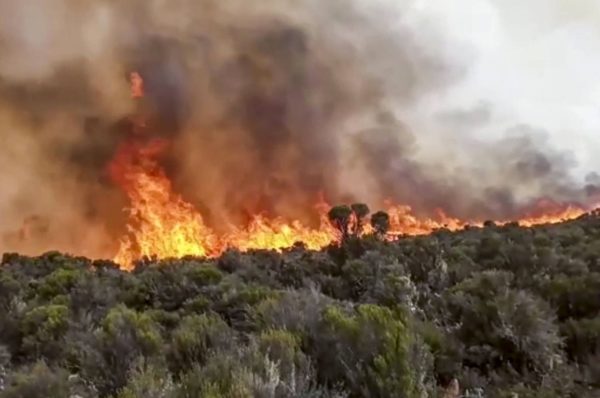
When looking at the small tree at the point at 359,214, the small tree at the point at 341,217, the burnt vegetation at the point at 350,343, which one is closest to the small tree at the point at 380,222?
the small tree at the point at 359,214

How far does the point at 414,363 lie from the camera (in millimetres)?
5250

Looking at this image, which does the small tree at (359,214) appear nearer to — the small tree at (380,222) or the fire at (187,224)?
the small tree at (380,222)

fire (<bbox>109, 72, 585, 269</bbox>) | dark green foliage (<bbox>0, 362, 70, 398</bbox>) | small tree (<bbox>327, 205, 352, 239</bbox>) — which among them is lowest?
dark green foliage (<bbox>0, 362, 70, 398</bbox>)

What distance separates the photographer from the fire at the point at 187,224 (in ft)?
131

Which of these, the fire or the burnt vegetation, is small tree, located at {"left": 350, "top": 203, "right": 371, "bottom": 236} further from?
the burnt vegetation

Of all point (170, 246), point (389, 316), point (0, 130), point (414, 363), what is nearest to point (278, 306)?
point (389, 316)

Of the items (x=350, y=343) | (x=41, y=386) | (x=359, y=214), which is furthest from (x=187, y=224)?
(x=350, y=343)

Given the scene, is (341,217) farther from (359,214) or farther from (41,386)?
(41,386)

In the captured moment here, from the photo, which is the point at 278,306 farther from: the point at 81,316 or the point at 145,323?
the point at 81,316

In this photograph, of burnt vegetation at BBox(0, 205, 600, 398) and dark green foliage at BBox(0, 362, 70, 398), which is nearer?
burnt vegetation at BBox(0, 205, 600, 398)

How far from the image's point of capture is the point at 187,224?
4475cm

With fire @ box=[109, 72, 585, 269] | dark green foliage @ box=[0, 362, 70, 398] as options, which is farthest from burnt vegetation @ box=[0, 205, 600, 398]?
fire @ box=[109, 72, 585, 269]

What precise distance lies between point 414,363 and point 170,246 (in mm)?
36439

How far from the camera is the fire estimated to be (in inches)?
1577
